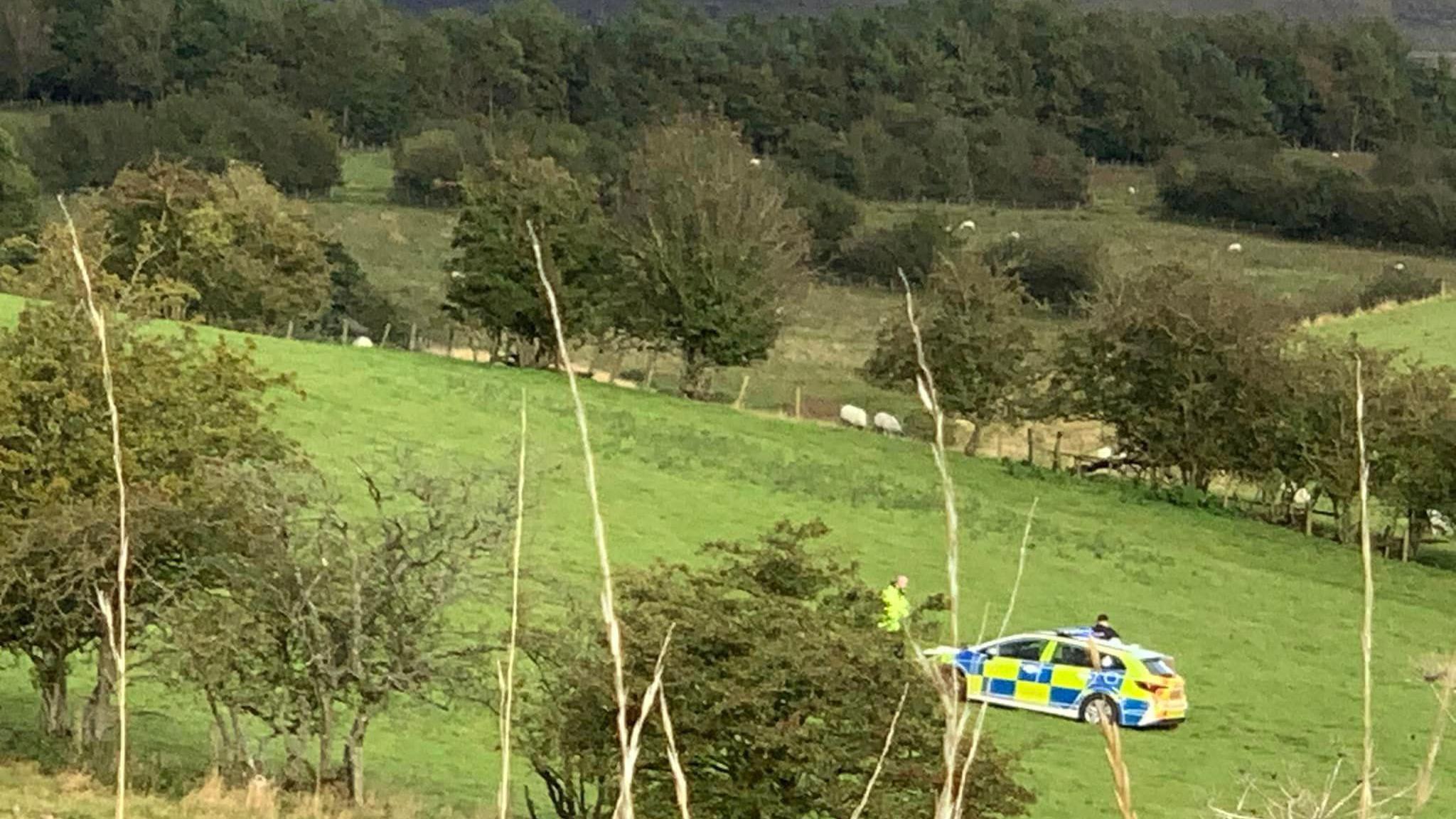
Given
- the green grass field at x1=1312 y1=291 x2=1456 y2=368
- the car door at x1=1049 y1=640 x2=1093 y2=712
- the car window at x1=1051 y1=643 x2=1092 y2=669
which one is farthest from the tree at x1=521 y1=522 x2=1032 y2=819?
the green grass field at x1=1312 y1=291 x2=1456 y2=368

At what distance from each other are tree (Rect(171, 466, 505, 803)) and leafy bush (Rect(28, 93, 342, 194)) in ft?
243

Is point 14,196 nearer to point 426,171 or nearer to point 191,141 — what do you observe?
point 191,141

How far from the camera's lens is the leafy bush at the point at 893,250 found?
3300 inches

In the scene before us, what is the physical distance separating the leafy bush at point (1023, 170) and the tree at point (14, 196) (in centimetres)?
6171

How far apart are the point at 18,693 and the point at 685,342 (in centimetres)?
2923

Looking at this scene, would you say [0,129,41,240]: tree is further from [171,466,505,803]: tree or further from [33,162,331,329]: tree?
[171,466,505,803]: tree

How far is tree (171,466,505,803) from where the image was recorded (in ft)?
53.0

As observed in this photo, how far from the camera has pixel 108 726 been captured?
18.1 metres

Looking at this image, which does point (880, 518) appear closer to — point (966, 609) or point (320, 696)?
point (966, 609)

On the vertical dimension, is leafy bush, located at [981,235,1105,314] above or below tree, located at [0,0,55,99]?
below

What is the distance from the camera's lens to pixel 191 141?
95.8 meters

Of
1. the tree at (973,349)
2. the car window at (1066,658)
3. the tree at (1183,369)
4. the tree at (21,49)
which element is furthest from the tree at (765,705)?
the tree at (21,49)

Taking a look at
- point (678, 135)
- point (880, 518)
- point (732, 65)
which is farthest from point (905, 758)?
point (732, 65)

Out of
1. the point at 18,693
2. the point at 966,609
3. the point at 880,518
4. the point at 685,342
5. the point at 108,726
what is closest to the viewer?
the point at 108,726
